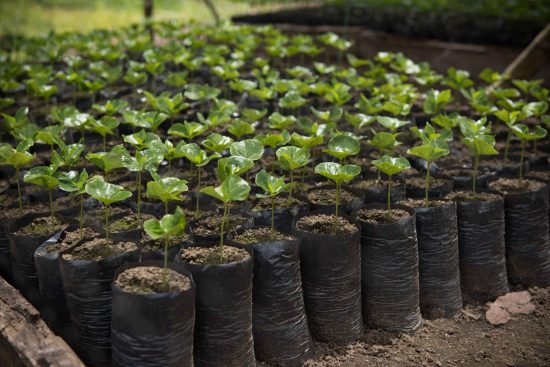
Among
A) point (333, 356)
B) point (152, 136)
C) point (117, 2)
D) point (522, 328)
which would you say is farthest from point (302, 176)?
point (117, 2)

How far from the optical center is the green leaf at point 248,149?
2533mm

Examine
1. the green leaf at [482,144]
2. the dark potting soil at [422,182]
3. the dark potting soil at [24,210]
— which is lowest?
the dark potting soil at [24,210]

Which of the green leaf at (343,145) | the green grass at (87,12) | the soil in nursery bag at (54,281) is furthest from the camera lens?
the green grass at (87,12)

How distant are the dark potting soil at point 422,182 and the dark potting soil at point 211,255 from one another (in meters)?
1.19

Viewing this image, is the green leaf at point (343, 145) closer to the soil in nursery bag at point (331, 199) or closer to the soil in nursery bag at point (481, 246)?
the soil in nursery bag at point (331, 199)

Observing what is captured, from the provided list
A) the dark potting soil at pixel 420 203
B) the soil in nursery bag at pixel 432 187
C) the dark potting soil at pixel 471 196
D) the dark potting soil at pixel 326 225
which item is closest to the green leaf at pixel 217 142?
the dark potting soil at pixel 326 225

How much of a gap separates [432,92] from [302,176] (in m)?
1.10

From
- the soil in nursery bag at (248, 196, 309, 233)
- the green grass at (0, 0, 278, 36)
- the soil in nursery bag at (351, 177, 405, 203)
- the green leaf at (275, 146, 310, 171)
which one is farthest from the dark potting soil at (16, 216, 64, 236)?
the green grass at (0, 0, 278, 36)

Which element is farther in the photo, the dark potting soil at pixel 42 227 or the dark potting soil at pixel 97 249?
the dark potting soil at pixel 42 227

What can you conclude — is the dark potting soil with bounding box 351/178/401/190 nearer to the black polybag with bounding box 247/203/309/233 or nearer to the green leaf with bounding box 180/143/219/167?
the black polybag with bounding box 247/203/309/233

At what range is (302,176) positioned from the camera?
3135 mm

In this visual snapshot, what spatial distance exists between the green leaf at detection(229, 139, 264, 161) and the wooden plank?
957 millimetres

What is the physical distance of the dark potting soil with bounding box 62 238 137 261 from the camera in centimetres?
217

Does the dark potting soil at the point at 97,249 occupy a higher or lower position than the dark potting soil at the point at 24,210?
higher
